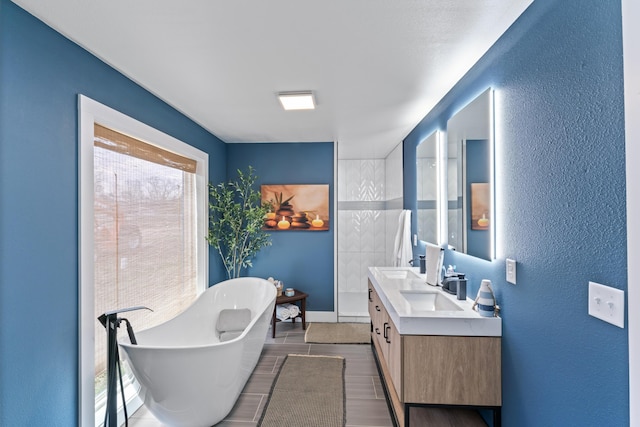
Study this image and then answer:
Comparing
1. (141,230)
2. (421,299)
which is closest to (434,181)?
(421,299)

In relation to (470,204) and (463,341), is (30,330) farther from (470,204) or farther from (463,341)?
(470,204)

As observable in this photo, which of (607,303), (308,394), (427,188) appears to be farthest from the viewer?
(427,188)

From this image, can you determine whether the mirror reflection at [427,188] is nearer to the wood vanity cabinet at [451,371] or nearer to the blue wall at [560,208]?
the blue wall at [560,208]

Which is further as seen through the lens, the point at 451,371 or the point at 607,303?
the point at 451,371

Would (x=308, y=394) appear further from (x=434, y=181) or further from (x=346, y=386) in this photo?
(x=434, y=181)

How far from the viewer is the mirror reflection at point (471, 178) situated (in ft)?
5.98

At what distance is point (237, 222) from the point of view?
386cm

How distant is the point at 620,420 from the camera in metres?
0.99

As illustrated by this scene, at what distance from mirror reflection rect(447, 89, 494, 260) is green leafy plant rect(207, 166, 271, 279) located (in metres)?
2.22

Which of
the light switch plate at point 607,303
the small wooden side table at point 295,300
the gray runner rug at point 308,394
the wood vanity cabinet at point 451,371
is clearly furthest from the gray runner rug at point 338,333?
the light switch plate at point 607,303

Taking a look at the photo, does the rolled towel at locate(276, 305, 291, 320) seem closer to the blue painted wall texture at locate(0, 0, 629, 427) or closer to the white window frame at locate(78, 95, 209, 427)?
the white window frame at locate(78, 95, 209, 427)

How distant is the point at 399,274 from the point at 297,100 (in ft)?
6.20

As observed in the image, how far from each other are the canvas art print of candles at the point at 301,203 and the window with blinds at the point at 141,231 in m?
1.06

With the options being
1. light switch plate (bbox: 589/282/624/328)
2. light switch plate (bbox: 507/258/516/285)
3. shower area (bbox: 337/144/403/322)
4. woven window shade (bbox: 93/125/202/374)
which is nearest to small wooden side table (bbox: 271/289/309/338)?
woven window shade (bbox: 93/125/202/374)
